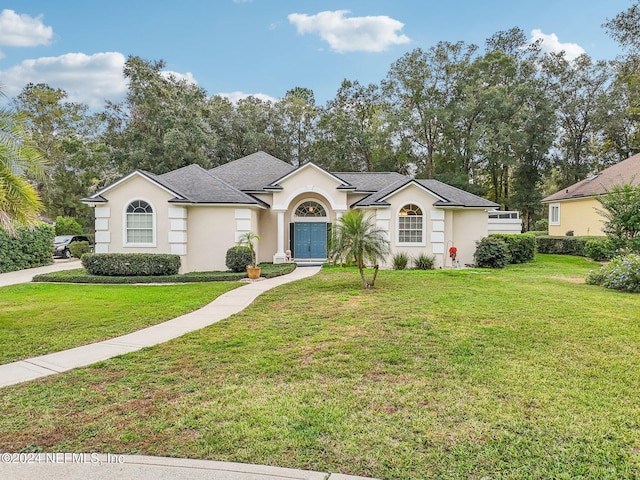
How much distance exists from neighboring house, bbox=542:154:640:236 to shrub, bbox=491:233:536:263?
23.0 feet

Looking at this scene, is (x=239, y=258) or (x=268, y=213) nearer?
(x=239, y=258)

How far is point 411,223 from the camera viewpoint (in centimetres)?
1908

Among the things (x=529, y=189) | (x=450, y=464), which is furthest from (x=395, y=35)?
(x=450, y=464)

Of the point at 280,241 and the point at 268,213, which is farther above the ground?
the point at 268,213

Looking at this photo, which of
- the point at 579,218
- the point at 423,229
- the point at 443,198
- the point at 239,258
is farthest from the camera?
the point at 579,218

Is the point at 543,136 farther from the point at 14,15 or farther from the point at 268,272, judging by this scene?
the point at 14,15

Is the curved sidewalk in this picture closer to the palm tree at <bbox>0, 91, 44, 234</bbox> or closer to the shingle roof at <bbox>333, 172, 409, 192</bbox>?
the palm tree at <bbox>0, 91, 44, 234</bbox>

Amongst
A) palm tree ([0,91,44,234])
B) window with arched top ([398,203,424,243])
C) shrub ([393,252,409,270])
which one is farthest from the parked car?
window with arched top ([398,203,424,243])

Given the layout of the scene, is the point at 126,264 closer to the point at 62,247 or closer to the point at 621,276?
the point at 62,247

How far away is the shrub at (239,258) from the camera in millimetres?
Result: 16825

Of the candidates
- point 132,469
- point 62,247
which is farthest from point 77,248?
point 132,469

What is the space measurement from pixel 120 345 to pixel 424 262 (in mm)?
14803

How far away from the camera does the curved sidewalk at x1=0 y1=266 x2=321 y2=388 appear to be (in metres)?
5.47

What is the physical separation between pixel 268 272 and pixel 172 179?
7.48 meters
